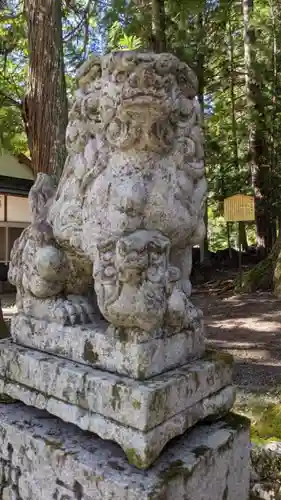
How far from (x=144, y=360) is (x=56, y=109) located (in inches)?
110

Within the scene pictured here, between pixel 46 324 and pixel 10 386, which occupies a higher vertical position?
pixel 46 324

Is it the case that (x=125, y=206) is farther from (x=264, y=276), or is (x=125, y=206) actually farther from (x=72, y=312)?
(x=264, y=276)

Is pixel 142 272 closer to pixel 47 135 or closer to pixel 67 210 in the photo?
pixel 67 210

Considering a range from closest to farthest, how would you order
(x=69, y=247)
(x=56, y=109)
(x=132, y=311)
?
(x=132, y=311) < (x=69, y=247) < (x=56, y=109)

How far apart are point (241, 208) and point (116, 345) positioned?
6.72m

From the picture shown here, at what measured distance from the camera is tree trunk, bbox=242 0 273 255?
938 cm

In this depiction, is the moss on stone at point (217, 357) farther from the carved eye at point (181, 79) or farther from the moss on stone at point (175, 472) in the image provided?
the carved eye at point (181, 79)

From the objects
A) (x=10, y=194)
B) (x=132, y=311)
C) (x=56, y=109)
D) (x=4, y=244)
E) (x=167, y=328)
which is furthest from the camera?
(x=4, y=244)

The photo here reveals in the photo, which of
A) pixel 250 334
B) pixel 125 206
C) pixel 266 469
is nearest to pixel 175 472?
pixel 125 206

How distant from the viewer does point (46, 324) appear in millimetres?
1402

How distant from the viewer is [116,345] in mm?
1184

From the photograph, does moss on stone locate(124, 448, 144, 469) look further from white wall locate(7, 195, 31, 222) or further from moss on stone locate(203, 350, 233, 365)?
white wall locate(7, 195, 31, 222)

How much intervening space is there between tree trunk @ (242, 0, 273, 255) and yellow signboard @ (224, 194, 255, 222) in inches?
89.6

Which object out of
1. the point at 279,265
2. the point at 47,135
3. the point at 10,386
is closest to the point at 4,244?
the point at 279,265
